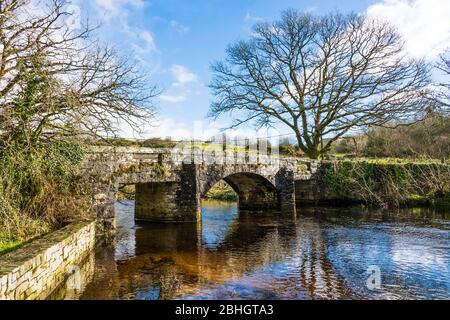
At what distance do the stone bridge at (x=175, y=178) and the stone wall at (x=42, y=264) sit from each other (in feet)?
7.65

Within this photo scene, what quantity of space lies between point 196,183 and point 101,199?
3.43 meters

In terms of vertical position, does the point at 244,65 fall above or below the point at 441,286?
above

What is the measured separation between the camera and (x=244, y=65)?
1994 centimetres

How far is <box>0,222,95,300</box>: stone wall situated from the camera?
453 centimetres

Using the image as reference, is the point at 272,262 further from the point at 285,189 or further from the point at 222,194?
the point at 222,194

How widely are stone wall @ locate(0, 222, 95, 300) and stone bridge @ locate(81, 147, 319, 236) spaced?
7.65 ft

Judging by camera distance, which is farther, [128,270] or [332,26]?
[332,26]

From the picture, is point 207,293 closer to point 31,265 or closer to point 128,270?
point 128,270

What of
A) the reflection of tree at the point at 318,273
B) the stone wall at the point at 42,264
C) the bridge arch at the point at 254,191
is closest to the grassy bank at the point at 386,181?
the bridge arch at the point at 254,191

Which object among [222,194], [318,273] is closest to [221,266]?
[318,273]

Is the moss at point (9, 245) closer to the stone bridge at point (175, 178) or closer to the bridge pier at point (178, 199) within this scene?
the stone bridge at point (175, 178)

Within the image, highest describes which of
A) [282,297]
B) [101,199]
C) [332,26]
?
[332,26]
